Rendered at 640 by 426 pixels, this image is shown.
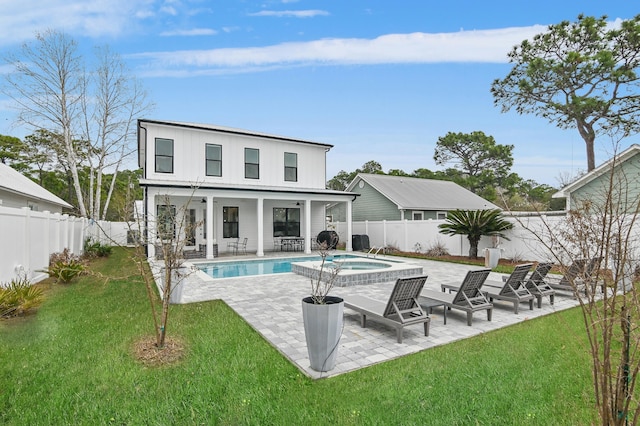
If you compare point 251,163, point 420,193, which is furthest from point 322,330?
point 420,193

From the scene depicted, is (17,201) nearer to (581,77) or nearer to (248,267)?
(248,267)

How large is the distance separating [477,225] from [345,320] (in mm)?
10953

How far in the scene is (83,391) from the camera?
156 inches

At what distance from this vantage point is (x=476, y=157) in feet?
149

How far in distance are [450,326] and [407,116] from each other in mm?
20511

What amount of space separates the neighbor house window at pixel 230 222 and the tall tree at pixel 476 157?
108ft

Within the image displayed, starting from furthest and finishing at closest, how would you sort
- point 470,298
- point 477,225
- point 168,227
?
point 477,225
point 168,227
point 470,298

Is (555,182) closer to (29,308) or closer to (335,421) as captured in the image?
(335,421)

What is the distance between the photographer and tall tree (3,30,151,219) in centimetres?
2205

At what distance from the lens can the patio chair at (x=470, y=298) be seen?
651 cm

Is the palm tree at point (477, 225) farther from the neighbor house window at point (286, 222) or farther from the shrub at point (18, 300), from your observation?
the shrub at point (18, 300)

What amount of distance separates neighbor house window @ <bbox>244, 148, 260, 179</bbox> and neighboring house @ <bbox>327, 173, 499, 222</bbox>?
330 inches

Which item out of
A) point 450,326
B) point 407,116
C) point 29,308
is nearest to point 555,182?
point 450,326

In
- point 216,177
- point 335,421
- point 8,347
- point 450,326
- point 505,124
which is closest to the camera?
point 335,421
